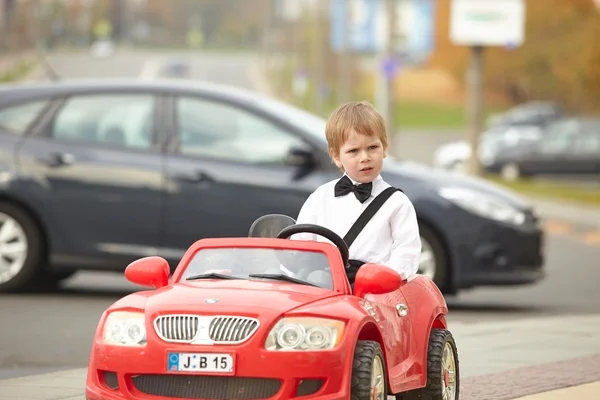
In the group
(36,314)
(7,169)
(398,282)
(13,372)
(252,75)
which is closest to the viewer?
(398,282)

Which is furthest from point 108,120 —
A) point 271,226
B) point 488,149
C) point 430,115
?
point 430,115

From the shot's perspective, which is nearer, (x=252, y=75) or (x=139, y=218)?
(x=139, y=218)

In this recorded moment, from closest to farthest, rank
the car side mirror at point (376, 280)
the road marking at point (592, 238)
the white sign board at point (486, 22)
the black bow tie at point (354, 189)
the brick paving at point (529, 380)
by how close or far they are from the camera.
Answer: the car side mirror at point (376, 280) → the black bow tie at point (354, 189) → the brick paving at point (529, 380) → the road marking at point (592, 238) → the white sign board at point (486, 22)

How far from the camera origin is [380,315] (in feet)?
19.0

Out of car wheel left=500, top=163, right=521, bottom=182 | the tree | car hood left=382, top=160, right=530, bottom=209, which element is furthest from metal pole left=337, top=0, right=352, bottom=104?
car hood left=382, top=160, right=530, bottom=209

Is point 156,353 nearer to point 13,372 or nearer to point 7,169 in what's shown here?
point 13,372

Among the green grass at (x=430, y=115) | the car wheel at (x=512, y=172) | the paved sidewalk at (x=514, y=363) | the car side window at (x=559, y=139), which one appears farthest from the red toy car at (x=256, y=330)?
the green grass at (x=430, y=115)

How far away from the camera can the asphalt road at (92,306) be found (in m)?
9.34

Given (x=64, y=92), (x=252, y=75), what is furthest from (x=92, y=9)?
(x=64, y=92)

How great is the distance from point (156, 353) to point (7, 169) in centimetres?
688

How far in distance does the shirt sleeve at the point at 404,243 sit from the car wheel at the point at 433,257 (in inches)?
222

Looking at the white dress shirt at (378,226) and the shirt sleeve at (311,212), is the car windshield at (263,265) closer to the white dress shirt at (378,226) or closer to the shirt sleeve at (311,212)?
the white dress shirt at (378,226)

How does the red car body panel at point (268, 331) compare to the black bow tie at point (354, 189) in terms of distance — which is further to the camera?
the black bow tie at point (354, 189)

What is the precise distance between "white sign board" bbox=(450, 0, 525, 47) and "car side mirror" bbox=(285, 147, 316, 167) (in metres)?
16.9
